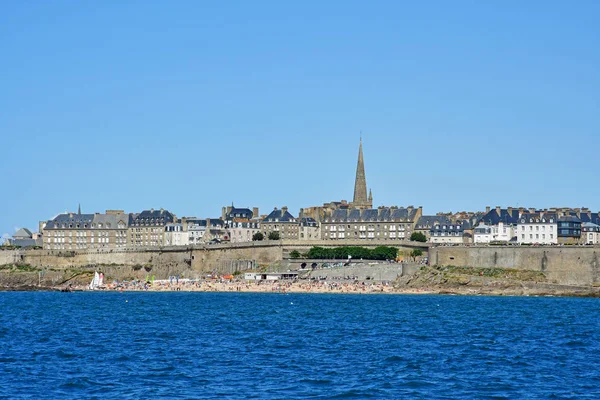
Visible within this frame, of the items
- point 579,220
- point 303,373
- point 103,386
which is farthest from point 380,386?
point 579,220

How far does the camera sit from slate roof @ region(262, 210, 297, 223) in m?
131

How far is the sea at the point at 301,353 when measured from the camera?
101 feet

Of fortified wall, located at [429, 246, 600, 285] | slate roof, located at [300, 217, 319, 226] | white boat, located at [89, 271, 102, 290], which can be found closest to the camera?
fortified wall, located at [429, 246, 600, 285]

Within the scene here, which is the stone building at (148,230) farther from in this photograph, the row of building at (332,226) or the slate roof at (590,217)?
the slate roof at (590,217)

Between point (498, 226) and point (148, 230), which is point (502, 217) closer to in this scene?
point (498, 226)

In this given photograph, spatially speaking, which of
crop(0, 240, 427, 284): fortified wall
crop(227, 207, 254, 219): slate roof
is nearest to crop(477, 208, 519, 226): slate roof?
crop(0, 240, 427, 284): fortified wall

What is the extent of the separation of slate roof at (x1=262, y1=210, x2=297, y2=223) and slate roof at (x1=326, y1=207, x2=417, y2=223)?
6638 millimetres

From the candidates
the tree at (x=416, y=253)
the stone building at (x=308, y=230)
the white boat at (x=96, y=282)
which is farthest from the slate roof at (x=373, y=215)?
the white boat at (x=96, y=282)

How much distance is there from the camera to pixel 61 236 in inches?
5330

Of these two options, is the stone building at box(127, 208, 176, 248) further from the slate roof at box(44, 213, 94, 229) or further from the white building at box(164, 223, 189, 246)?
the slate roof at box(44, 213, 94, 229)

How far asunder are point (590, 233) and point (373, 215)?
25.7m

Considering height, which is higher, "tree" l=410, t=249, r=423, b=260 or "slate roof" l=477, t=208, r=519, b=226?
"slate roof" l=477, t=208, r=519, b=226

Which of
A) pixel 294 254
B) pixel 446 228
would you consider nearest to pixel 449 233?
pixel 446 228

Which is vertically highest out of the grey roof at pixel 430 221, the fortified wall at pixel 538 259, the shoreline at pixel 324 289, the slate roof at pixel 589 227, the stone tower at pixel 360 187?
the stone tower at pixel 360 187
